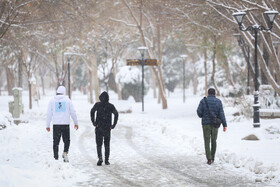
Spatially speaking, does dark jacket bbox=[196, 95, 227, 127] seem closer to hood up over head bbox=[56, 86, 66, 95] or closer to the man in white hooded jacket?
the man in white hooded jacket

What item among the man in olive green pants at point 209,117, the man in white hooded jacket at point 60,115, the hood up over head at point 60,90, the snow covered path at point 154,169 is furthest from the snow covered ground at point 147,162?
the hood up over head at point 60,90

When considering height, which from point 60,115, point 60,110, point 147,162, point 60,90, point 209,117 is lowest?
point 147,162

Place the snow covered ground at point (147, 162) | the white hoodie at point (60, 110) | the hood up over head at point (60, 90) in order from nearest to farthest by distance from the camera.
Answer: the snow covered ground at point (147, 162)
the white hoodie at point (60, 110)
the hood up over head at point (60, 90)

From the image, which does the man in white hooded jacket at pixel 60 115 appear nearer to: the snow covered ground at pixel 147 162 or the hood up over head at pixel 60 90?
the hood up over head at pixel 60 90

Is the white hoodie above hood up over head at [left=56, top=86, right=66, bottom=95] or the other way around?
the other way around

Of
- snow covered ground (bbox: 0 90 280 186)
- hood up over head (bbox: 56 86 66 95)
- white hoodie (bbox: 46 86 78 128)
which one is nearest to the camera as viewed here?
snow covered ground (bbox: 0 90 280 186)

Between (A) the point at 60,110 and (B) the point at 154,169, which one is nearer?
(B) the point at 154,169

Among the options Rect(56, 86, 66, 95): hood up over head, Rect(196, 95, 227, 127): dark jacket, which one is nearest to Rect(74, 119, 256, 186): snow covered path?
Rect(196, 95, 227, 127): dark jacket

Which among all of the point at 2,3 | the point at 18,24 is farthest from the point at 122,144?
the point at 18,24

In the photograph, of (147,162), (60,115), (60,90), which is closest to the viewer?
(60,115)

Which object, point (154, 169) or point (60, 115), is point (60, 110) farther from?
point (154, 169)

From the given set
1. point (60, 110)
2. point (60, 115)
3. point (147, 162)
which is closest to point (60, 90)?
point (60, 110)

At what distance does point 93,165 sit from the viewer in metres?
9.95

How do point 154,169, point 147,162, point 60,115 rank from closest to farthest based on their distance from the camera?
1. point 154,169
2. point 60,115
3. point 147,162
